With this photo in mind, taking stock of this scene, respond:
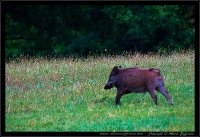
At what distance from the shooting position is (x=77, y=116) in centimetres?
1167

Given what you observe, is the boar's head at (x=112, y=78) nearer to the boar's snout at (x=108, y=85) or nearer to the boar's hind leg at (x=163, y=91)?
the boar's snout at (x=108, y=85)

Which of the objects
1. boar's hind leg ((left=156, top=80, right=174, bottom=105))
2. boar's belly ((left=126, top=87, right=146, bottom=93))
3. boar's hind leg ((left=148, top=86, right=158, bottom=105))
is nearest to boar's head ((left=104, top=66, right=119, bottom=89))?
boar's belly ((left=126, top=87, right=146, bottom=93))

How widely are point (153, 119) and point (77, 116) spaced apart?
4.68 feet

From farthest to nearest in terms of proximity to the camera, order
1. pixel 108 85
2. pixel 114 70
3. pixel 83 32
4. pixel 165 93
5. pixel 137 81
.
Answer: pixel 83 32, pixel 108 85, pixel 114 70, pixel 137 81, pixel 165 93

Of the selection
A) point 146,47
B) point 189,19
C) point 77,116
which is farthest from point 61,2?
point 189,19

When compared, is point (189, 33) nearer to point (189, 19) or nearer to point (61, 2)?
point (189, 19)

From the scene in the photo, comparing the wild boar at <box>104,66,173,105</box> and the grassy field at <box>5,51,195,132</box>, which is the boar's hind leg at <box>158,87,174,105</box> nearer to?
the wild boar at <box>104,66,173,105</box>

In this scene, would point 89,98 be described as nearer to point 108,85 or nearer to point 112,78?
point 108,85

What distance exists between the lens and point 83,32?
19.1 m

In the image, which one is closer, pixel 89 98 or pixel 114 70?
pixel 114 70

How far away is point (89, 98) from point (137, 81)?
3.62 ft

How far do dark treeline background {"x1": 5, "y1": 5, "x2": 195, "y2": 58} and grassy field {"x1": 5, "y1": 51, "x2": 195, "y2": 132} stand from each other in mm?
3410

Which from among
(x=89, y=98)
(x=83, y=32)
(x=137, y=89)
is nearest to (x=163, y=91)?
(x=137, y=89)

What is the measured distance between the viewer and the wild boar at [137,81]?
12.2 m
